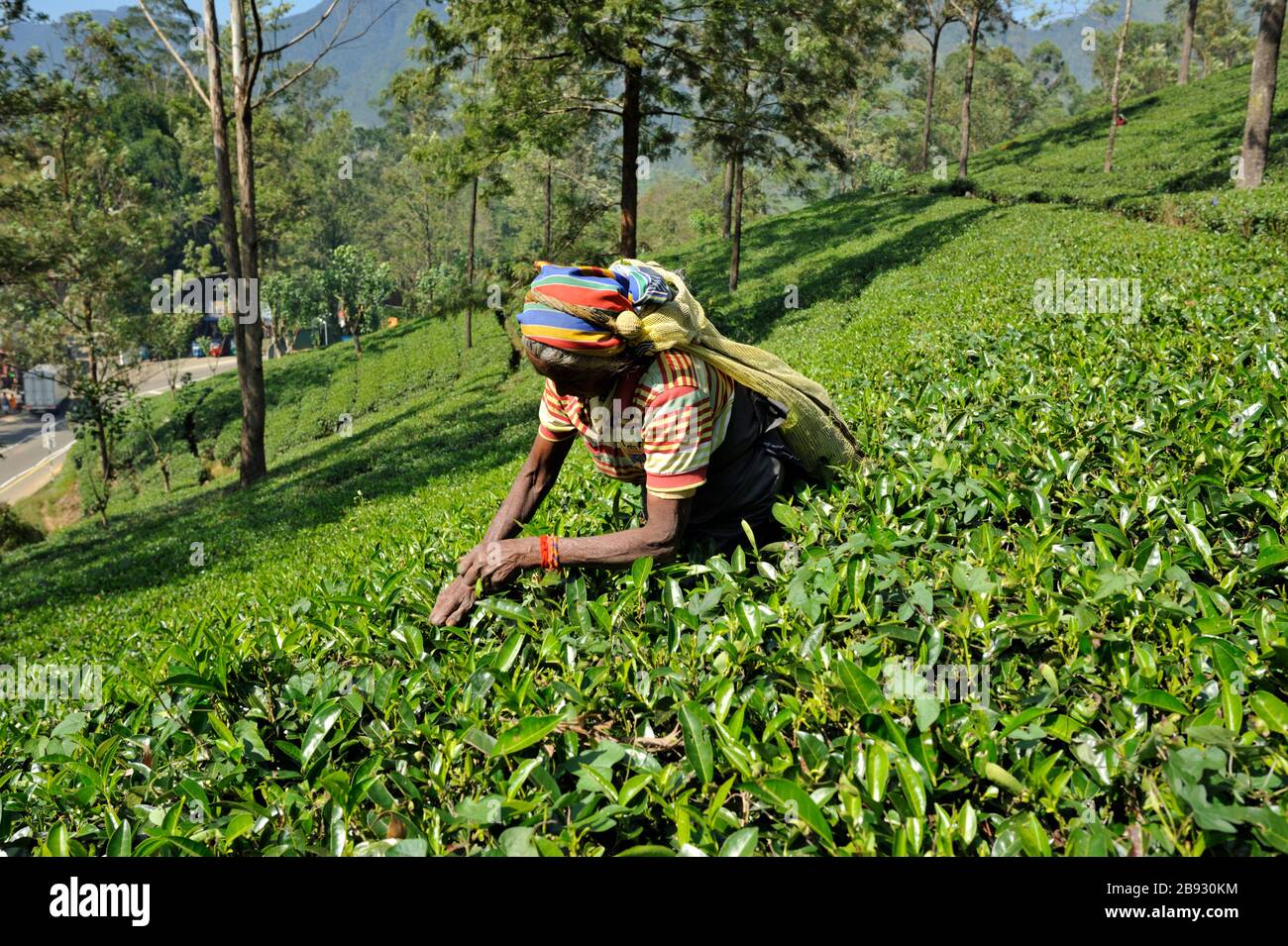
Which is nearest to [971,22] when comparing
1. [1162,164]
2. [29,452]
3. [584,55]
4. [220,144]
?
[1162,164]

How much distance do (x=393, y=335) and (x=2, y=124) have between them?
71.2 ft

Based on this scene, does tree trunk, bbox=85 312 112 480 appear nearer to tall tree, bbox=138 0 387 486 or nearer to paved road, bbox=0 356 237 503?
paved road, bbox=0 356 237 503

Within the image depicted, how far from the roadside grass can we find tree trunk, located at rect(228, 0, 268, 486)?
14.3 m

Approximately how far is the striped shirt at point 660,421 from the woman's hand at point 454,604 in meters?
0.63

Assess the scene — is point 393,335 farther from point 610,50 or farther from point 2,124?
point 610,50

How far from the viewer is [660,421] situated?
2.39 m

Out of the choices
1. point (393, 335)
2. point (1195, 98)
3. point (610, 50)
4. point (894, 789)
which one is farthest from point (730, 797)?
point (1195, 98)

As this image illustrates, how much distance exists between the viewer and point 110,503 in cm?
2611

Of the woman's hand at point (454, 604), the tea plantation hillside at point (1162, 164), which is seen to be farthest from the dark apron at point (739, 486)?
the tea plantation hillside at point (1162, 164)

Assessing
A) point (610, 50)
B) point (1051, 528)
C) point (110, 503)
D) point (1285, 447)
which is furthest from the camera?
point (110, 503)

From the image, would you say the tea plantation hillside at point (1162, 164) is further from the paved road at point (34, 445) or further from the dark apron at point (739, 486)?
the paved road at point (34, 445)

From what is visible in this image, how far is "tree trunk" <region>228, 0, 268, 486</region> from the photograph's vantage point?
1551 cm

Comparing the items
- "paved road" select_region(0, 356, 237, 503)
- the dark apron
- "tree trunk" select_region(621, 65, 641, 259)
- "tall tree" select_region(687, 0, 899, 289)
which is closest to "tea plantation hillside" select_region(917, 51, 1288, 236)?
"tall tree" select_region(687, 0, 899, 289)
